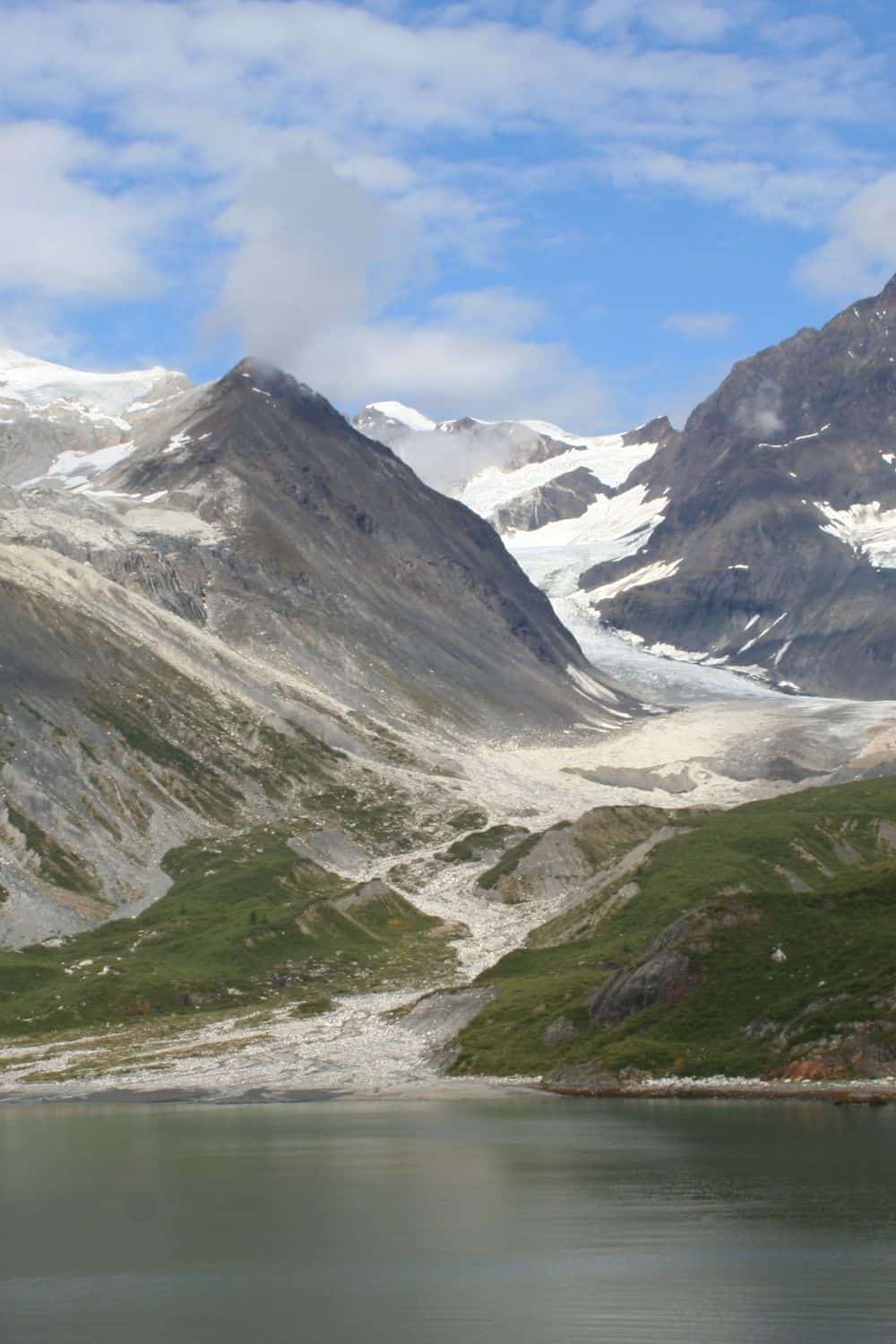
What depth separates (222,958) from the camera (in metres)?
165

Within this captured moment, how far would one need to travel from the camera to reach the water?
43.3 metres

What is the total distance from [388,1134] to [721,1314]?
39809 millimetres

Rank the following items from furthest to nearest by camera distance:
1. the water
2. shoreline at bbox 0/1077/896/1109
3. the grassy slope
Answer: the grassy slope
shoreline at bbox 0/1077/896/1109
the water

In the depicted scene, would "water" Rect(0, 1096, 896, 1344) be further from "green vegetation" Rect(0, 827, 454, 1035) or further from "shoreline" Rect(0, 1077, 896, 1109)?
"green vegetation" Rect(0, 827, 454, 1035)

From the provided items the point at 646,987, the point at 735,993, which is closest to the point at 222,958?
the point at 646,987

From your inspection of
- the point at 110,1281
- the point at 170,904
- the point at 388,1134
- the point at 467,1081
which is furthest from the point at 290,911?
the point at 110,1281

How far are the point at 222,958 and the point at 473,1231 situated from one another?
113 metres

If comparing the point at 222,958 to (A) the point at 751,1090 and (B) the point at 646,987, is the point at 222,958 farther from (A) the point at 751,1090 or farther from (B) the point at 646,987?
(A) the point at 751,1090

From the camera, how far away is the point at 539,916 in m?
192

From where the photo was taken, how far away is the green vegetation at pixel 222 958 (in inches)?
5856

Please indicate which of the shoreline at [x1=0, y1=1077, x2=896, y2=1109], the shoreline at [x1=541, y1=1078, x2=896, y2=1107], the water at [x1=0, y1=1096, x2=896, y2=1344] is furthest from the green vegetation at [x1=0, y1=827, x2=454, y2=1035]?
the water at [x1=0, y1=1096, x2=896, y2=1344]

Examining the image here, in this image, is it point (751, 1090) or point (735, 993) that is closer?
point (751, 1090)

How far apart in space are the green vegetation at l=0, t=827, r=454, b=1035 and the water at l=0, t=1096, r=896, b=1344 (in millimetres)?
65894

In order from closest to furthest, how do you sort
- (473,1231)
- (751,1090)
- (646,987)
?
(473,1231), (751,1090), (646,987)
